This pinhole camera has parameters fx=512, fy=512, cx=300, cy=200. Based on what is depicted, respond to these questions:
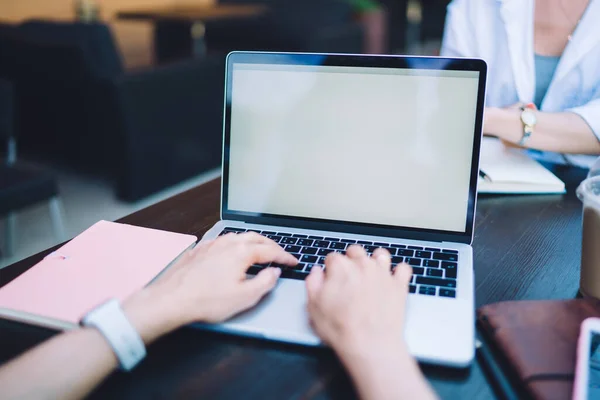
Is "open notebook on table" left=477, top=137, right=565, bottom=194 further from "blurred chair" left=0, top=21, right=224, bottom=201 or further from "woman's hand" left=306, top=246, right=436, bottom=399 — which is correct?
"blurred chair" left=0, top=21, right=224, bottom=201

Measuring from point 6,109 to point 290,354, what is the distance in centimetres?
181

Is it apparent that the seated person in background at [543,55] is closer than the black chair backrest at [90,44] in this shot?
Yes

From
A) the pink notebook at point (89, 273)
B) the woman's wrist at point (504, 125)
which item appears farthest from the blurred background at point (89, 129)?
the woman's wrist at point (504, 125)

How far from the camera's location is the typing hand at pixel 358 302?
477 mm

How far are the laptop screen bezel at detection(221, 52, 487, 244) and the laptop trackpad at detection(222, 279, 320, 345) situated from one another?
0.57 ft

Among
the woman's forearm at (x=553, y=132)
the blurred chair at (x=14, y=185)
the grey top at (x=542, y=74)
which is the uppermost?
the grey top at (x=542, y=74)

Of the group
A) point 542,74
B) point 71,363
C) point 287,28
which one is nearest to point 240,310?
point 71,363

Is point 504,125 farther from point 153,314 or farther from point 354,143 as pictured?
point 153,314

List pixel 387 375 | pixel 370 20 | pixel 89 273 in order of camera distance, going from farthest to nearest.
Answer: pixel 370 20 → pixel 89 273 → pixel 387 375

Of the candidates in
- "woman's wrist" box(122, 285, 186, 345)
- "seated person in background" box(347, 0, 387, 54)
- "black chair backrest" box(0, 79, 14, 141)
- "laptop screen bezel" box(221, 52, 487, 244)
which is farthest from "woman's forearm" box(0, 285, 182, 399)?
"seated person in background" box(347, 0, 387, 54)

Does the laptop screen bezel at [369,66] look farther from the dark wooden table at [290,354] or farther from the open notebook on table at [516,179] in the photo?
Answer: the open notebook on table at [516,179]

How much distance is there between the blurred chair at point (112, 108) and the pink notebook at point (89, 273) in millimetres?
1628

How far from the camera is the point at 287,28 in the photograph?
4.27m

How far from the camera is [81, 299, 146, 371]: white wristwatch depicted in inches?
18.9
